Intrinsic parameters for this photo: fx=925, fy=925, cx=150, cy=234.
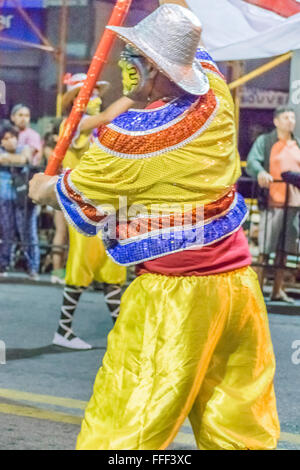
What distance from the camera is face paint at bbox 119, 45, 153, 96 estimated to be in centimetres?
332

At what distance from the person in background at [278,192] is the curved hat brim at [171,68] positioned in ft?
19.9

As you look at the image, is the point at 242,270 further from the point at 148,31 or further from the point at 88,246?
the point at 88,246

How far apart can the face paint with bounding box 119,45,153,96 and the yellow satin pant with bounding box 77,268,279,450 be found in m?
0.70

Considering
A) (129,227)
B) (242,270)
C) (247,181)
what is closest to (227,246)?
(242,270)

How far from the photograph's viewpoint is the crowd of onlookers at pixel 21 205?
34.6 ft

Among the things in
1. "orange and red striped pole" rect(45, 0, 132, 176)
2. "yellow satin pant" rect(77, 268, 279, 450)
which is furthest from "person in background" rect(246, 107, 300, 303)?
"yellow satin pant" rect(77, 268, 279, 450)

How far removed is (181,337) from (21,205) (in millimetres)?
7598

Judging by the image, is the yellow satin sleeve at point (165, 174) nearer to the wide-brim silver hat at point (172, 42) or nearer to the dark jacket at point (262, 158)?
the wide-brim silver hat at point (172, 42)

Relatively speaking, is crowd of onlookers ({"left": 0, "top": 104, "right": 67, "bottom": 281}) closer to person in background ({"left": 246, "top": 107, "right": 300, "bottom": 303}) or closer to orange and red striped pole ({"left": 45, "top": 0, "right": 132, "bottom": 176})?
person in background ({"left": 246, "top": 107, "right": 300, "bottom": 303})

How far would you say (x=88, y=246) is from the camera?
6621 mm

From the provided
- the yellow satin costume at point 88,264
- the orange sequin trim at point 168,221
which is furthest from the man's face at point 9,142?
the orange sequin trim at point 168,221

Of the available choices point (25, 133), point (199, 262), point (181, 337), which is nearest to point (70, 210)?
point (199, 262)

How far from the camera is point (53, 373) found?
5.86 m

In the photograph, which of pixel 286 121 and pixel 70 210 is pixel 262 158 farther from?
pixel 70 210
